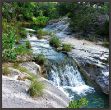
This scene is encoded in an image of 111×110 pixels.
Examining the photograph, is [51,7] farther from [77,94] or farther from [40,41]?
[40,41]

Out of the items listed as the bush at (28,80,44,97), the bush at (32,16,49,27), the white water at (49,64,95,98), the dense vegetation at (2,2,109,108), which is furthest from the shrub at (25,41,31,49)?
the bush at (28,80,44,97)

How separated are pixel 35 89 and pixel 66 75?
2.48 m

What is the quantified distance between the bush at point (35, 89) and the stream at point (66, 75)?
1.07 m

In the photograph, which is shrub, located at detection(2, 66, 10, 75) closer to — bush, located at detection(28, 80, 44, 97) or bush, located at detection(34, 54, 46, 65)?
bush, located at detection(28, 80, 44, 97)

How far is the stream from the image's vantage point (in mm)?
8250

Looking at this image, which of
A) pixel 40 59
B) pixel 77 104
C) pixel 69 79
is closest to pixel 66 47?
pixel 69 79

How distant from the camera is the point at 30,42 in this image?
998 centimetres

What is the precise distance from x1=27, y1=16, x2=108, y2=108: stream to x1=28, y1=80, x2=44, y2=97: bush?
1.07m

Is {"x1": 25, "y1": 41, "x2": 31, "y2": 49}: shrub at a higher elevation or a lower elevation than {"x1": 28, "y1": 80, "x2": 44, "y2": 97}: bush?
higher

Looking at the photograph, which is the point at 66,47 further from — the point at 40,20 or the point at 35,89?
the point at 35,89

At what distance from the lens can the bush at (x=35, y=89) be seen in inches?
270

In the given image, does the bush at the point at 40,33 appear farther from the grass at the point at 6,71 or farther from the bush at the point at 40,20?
the grass at the point at 6,71

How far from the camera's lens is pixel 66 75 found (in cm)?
927

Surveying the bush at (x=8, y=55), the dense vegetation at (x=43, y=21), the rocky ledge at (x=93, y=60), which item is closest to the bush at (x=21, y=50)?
the dense vegetation at (x=43, y=21)
